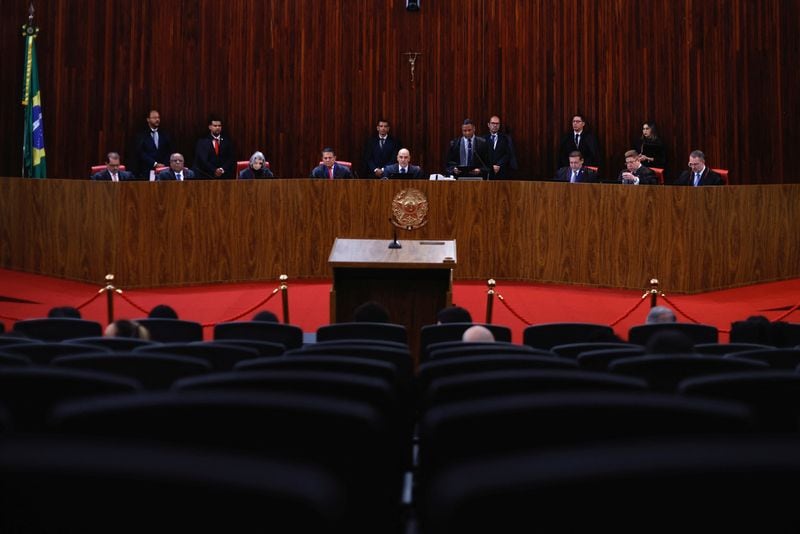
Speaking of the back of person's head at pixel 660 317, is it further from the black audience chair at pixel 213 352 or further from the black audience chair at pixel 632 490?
the black audience chair at pixel 632 490

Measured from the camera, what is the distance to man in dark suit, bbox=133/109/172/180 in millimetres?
12805

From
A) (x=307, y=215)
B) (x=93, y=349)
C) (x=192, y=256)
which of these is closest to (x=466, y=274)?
(x=307, y=215)

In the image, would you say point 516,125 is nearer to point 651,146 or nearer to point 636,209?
point 651,146

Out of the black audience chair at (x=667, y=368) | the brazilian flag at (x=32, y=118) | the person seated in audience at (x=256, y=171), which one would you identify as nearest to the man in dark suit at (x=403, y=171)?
the person seated in audience at (x=256, y=171)

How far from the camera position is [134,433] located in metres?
1.19

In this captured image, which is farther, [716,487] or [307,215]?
[307,215]

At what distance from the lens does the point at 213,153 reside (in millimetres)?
13133

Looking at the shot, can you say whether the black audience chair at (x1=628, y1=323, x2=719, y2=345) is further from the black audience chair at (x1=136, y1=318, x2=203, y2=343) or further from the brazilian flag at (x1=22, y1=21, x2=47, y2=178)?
the brazilian flag at (x1=22, y1=21, x2=47, y2=178)

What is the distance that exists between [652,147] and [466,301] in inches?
172

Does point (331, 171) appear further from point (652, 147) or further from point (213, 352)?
point (213, 352)

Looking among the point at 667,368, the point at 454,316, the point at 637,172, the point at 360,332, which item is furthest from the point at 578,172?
the point at 667,368

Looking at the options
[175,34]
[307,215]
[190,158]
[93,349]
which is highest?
[175,34]

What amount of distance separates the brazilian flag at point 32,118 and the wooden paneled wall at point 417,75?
38cm

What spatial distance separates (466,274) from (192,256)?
2870 millimetres
